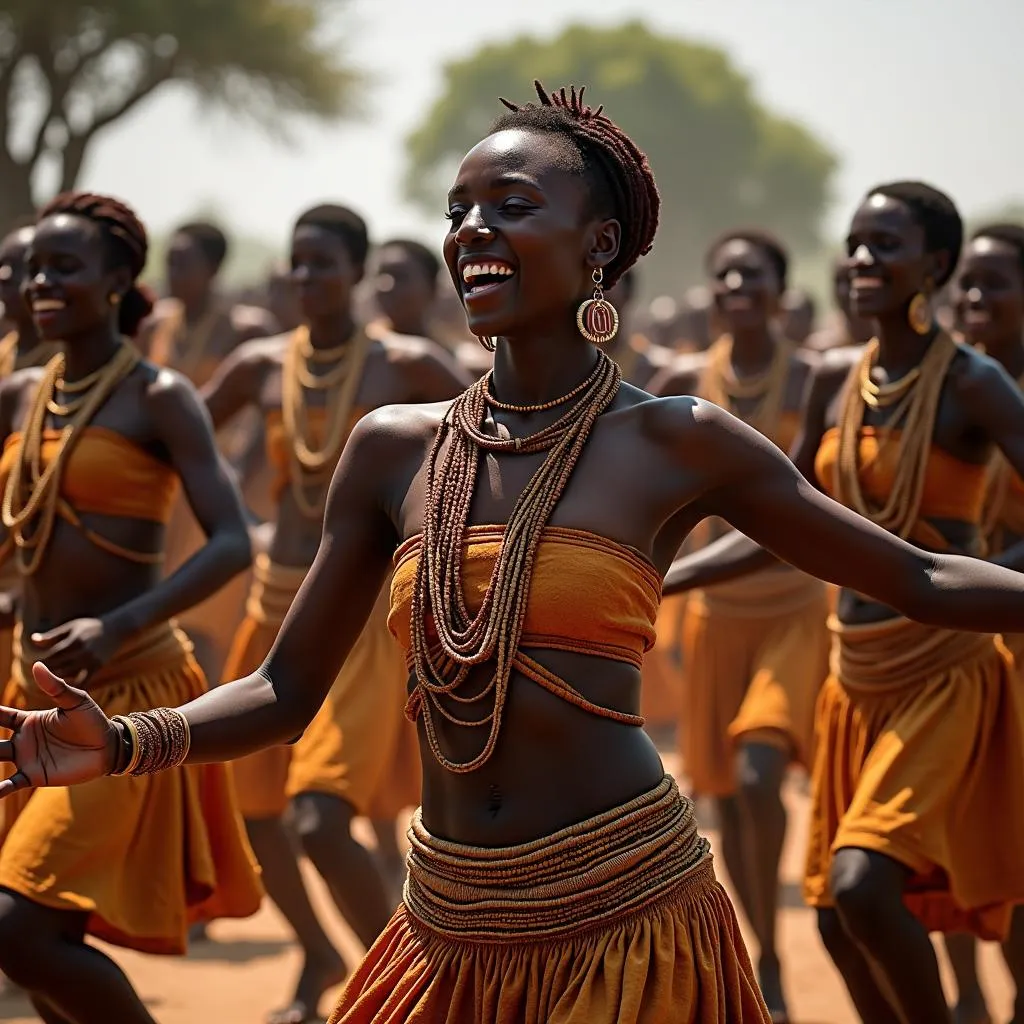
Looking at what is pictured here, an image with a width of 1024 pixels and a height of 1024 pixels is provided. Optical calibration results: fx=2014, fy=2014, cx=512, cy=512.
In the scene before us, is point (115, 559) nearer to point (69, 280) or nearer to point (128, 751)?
point (69, 280)

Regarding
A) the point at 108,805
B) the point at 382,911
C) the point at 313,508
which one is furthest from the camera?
the point at 313,508

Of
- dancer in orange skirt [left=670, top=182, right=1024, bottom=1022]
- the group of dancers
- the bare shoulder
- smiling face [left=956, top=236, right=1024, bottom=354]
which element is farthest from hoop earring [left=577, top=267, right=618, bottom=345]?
the bare shoulder

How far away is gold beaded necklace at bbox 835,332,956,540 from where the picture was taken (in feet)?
18.3

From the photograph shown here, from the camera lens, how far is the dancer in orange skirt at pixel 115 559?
5.20 m

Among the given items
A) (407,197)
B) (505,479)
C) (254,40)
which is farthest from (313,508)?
(407,197)

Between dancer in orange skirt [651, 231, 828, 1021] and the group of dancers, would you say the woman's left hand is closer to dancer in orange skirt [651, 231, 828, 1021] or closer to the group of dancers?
the group of dancers

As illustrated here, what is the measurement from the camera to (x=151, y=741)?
3545 millimetres

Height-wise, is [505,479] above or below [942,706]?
above

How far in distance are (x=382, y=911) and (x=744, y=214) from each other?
357ft

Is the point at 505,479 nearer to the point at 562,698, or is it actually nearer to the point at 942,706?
the point at 562,698

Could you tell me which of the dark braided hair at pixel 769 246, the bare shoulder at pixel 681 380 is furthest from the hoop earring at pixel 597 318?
the dark braided hair at pixel 769 246

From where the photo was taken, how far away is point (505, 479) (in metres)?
3.60

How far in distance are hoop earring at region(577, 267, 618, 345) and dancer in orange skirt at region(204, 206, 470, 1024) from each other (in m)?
3.23

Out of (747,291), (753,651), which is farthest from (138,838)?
(747,291)
